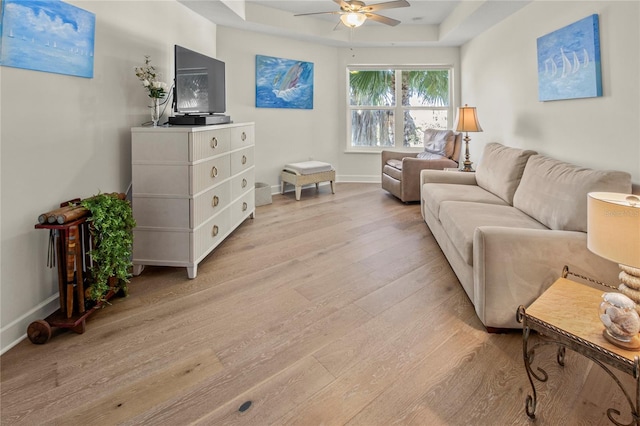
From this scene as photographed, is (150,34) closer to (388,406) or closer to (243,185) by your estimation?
(243,185)

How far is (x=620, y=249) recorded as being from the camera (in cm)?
131

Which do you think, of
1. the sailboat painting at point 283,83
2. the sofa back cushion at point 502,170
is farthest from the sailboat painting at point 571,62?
the sailboat painting at point 283,83

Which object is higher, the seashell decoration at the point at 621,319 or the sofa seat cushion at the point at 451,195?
the sofa seat cushion at the point at 451,195

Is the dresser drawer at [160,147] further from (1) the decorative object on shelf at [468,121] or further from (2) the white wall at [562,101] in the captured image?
(1) the decorative object on shelf at [468,121]

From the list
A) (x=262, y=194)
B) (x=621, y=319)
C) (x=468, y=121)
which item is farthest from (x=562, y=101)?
(x=262, y=194)

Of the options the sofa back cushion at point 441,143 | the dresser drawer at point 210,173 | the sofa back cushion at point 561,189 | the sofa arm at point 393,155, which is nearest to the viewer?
the sofa back cushion at point 561,189

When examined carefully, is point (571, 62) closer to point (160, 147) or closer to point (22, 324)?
point (160, 147)

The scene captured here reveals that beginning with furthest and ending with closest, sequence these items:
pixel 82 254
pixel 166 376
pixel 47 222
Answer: pixel 82 254 < pixel 47 222 < pixel 166 376

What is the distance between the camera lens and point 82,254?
6.89 feet

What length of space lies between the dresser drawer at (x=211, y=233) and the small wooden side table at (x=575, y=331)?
217 centimetres

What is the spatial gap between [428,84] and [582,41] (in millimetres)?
3876

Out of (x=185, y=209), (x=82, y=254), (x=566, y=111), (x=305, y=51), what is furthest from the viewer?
(x=305, y=51)

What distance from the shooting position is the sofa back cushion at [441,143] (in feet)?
17.3

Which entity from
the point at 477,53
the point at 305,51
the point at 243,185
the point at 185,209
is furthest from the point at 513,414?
the point at 305,51
